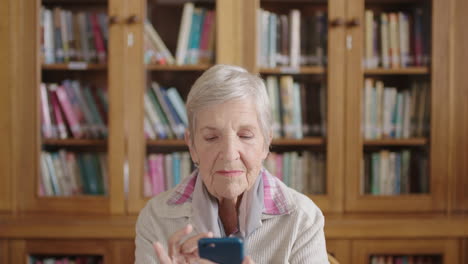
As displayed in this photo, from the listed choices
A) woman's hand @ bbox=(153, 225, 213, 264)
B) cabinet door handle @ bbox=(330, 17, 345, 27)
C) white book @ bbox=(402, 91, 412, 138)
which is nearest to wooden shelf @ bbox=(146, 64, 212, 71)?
cabinet door handle @ bbox=(330, 17, 345, 27)

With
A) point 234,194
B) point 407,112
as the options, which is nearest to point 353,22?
point 407,112

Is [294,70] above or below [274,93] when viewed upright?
above

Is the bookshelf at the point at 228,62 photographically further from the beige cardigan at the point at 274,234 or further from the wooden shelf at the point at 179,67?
the beige cardigan at the point at 274,234

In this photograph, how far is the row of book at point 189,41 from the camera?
2.69 m

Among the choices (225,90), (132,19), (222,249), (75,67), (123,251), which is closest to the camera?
(222,249)

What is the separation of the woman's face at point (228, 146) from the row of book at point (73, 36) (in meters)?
1.41

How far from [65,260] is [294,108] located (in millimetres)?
1341

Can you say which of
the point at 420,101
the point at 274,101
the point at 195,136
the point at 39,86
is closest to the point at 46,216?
the point at 39,86

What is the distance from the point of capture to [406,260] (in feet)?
8.46

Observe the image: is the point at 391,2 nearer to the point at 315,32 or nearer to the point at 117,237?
the point at 315,32

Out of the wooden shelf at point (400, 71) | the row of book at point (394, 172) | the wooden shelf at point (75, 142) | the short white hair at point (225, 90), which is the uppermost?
the wooden shelf at point (400, 71)

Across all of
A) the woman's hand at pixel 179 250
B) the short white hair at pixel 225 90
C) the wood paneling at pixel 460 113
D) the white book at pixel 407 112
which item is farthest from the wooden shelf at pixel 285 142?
the woman's hand at pixel 179 250

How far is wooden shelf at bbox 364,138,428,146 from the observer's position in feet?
8.93

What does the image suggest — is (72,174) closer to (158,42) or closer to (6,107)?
(6,107)
